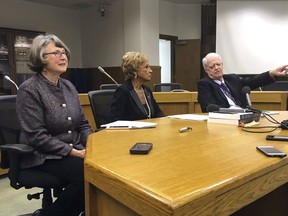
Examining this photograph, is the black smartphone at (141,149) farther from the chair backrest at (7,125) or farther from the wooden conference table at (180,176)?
the chair backrest at (7,125)

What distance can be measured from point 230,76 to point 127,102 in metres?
1.09

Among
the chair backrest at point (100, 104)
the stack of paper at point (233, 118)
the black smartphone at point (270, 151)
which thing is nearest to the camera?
the black smartphone at point (270, 151)

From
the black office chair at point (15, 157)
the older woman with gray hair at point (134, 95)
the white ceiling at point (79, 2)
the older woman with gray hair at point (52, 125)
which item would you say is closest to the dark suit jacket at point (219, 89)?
the older woman with gray hair at point (134, 95)

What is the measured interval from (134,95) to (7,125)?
90 cm

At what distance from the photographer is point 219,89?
2465 millimetres

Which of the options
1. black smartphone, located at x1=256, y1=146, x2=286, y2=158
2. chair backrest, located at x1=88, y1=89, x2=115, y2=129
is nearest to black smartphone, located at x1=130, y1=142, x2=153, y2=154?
black smartphone, located at x1=256, y1=146, x2=286, y2=158

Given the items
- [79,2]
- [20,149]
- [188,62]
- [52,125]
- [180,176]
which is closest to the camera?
[180,176]

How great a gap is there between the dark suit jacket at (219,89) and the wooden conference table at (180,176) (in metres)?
1.23

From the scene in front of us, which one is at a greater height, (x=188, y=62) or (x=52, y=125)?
(x=188, y=62)

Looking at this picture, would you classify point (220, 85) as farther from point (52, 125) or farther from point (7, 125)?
point (7, 125)

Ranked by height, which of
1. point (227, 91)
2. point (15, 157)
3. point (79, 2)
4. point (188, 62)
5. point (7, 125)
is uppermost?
point (79, 2)

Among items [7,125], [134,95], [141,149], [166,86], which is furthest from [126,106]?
[166,86]

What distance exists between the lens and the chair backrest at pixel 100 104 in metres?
2.10

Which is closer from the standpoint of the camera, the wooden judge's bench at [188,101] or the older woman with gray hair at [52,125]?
the older woman with gray hair at [52,125]
